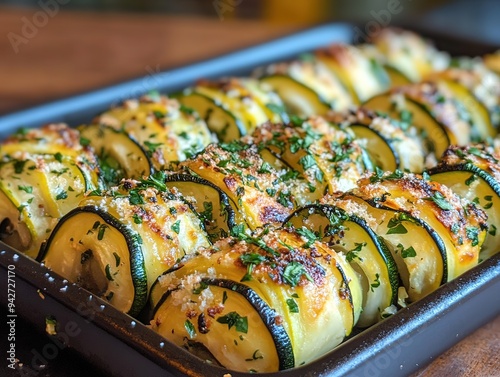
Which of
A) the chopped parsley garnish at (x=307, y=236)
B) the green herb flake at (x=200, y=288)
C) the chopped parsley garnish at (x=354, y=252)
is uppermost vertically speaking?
the chopped parsley garnish at (x=307, y=236)

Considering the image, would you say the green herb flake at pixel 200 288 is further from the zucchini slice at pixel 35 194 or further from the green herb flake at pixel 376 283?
the zucchini slice at pixel 35 194

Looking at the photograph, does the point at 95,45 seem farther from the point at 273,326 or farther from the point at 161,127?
the point at 273,326

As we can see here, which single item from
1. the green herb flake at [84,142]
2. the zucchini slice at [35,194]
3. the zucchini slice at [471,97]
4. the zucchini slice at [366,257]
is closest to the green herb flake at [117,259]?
the zucchini slice at [35,194]

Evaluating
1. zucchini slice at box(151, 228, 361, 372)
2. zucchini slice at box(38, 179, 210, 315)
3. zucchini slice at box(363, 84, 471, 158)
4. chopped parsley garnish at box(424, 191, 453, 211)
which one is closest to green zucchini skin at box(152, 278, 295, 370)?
zucchini slice at box(151, 228, 361, 372)

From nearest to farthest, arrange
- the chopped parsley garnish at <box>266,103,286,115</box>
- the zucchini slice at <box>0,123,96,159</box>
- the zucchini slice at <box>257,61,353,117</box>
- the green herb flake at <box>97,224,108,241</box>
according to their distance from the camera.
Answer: the green herb flake at <box>97,224,108,241</box>, the zucchini slice at <box>0,123,96,159</box>, the chopped parsley garnish at <box>266,103,286,115</box>, the zucchini slice at <box>257,61,353,117</box>

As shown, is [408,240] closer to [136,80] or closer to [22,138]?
[22,138]

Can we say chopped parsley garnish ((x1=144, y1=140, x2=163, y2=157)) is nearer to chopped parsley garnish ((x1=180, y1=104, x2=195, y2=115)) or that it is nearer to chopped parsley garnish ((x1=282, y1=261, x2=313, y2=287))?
chopped parsley garnish ((x1=180, y1=104, x2=195, y2=115))

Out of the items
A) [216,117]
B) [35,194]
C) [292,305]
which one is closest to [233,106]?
[216,117]
